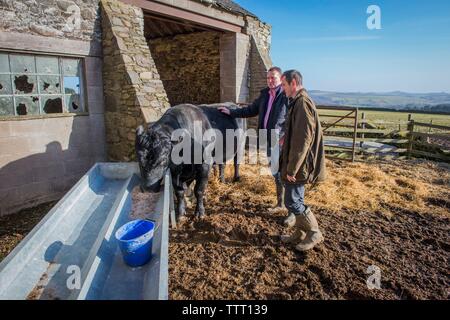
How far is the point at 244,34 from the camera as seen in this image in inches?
394

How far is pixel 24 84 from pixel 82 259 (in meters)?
4.03

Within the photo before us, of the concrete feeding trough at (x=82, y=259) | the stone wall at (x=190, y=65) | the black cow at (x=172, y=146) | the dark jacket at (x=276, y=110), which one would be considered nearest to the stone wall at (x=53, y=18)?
the black cow at (x=172, y=146)

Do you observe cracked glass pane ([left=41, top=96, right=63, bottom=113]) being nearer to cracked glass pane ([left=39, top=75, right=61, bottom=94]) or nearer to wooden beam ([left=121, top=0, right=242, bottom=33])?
cracked glass pane ([left=39, top=75, right=61, bottom=94])

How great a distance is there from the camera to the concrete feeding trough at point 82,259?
87.6 inches

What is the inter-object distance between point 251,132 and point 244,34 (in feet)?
11.3

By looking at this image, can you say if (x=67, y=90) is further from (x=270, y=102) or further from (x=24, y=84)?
(x=270, y=102)

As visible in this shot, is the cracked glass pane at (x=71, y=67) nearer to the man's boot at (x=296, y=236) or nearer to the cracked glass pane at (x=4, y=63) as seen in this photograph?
the cracked glass pane at (x=4, y=63)

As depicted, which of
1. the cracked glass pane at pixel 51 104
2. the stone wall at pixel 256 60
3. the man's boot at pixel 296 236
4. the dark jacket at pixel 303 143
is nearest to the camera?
the dark jacket at pixel 303 143

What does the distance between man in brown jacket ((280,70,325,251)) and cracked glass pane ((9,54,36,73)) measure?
15.2 ft

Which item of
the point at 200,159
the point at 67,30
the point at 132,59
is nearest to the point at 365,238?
the point at 200,159

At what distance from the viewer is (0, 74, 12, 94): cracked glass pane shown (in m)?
4.90

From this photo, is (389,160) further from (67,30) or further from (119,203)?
(67,30)

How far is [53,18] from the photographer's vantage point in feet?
17.2

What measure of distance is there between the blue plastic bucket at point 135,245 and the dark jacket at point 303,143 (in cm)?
172
